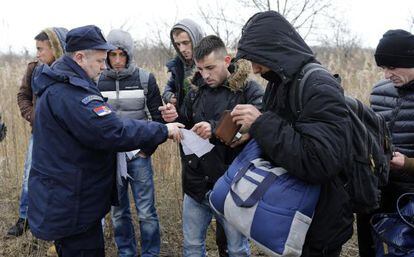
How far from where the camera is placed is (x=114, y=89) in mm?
3555

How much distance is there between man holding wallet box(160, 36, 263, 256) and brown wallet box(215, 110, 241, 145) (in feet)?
1.88

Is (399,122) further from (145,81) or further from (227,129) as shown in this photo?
(145,81)

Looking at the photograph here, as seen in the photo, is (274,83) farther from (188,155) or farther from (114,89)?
(114,89)

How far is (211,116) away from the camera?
9.55ft

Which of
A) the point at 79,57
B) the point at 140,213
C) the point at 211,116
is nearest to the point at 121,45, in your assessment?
the point at 79,57

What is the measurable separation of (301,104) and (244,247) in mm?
1438

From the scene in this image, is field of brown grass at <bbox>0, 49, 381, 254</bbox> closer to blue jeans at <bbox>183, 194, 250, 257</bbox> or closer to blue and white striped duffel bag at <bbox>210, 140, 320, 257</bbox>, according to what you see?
blue jeans at <bbox>183, 194, 250, 257</bbox>

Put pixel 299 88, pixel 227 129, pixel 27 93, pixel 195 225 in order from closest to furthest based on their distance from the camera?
1. pixel 299 88
2. pixel 227 129
3. pixel 195 225
4. pixel 27 93

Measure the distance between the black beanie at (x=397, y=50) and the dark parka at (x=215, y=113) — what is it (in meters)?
0.78

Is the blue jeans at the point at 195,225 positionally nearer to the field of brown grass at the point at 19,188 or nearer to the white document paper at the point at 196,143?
the white document paper at the point at 196,143

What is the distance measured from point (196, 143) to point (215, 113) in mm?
251

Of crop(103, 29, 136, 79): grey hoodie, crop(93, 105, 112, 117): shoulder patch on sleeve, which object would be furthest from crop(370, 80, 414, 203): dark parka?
crop(103, 29, 136, 79): grey hoodie

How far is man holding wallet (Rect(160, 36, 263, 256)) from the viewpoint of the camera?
2.85 meters

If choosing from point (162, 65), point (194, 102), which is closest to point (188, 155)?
point (194, 102)
